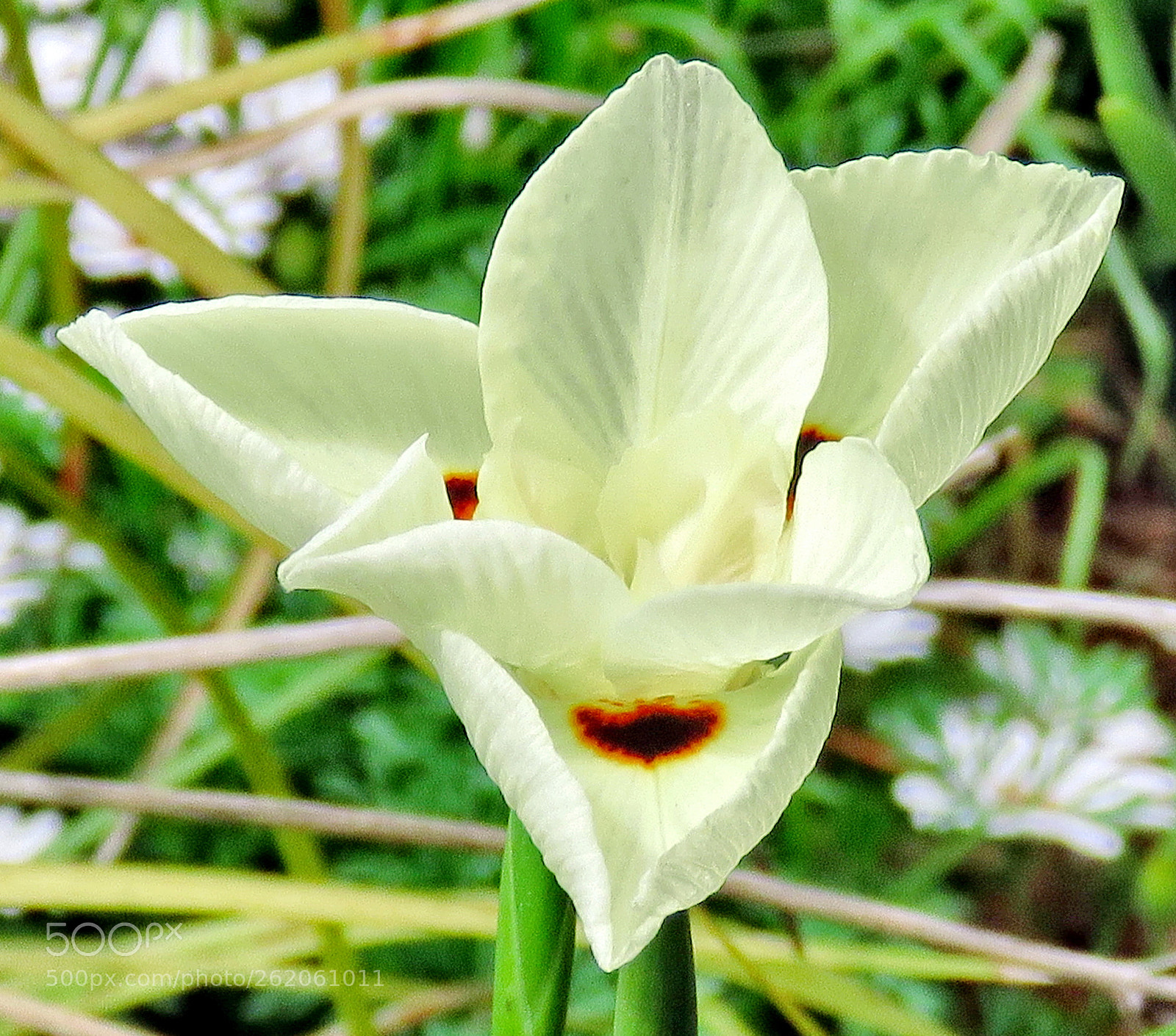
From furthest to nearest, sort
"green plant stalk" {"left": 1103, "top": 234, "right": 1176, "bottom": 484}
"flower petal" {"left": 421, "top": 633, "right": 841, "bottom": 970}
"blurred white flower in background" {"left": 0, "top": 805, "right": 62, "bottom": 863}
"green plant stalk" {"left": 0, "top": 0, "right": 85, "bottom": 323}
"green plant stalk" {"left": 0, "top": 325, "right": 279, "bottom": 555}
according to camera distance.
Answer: "green plant stalk" {"left": 1103, "top": 234, "right": 1176, "bottom": 484}
"blurred white flower in background" {"left": 0, "top": 805, "right": 62, "bottom": 863}
"green plant stalk" {"left": 0, "top": 0, "right": 85, "bottom": 323}
"green plant stalk" {"left": 0, "top": 325, "right": 279, "bottom": 555}
"flower petal" {"left": 421, "top": 633, "right": 841, "bottom": 970}

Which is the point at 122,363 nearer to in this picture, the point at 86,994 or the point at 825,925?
the point at 86,994

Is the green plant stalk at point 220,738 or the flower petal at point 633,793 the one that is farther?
Answer: the green plant stalk at point 220,738

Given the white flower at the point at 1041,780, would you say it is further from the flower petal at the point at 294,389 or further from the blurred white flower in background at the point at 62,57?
the blurred white flower in background at the point at 62,57

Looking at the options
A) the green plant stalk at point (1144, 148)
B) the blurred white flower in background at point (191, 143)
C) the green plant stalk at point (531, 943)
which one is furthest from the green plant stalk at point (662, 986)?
the blurred white flower in background at point (191, 143)

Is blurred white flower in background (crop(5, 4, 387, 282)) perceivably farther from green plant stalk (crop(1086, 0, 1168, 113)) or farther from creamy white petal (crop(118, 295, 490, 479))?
creamy white petal (crop(118, 295, 490, 479))

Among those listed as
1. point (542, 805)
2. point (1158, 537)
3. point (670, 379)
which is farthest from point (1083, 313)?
→ point (542, 805)

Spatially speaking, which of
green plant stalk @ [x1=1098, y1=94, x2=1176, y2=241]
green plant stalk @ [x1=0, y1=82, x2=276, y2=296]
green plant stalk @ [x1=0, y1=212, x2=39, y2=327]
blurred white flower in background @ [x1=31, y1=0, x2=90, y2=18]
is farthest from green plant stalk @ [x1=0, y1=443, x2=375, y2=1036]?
blurred white flower in background @ [x1=31, y1=0, x2=90, y2=18]
